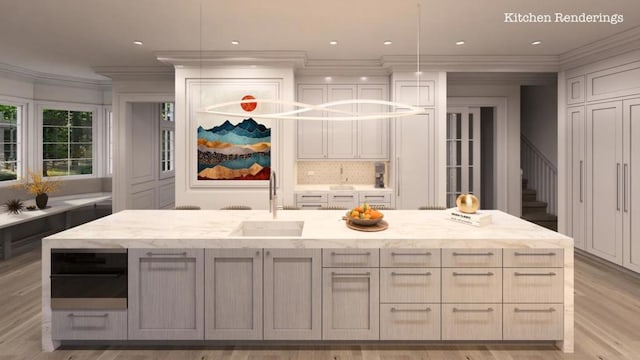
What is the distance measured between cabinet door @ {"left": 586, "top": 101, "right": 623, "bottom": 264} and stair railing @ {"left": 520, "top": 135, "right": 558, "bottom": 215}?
7.65 ft

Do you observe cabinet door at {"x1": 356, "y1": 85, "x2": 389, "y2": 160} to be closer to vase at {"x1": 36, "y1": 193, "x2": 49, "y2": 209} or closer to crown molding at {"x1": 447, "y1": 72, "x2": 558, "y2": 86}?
crown molding at {"x1": 447, "y1": 72, "x2": 558, "y2": 86}

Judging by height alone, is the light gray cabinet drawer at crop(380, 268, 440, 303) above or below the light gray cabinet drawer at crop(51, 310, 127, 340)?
above

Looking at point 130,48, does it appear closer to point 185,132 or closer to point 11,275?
point 185,132

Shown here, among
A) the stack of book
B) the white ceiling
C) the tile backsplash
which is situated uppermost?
the white ceiling

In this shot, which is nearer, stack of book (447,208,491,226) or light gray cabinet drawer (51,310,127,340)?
light gray cabinet drawer (51,310,127,340)

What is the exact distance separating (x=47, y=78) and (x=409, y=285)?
6886 mm

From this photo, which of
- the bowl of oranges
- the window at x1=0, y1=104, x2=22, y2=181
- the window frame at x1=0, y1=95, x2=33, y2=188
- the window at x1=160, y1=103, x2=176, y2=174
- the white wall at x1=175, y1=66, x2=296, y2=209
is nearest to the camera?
the bowl of oranges

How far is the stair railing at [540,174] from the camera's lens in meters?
7.47

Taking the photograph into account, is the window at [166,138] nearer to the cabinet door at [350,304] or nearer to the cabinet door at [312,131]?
the cabinet door at [312,131]

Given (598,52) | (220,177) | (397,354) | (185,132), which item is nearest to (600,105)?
(598,52)

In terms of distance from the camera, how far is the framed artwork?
5492 millimetres

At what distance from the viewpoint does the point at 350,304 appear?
8.97 ft

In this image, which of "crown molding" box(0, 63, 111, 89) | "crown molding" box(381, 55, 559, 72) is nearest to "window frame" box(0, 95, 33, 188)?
"crown molding" box(0, 63, 111, 89)

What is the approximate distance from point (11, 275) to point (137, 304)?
2885 millimetres
